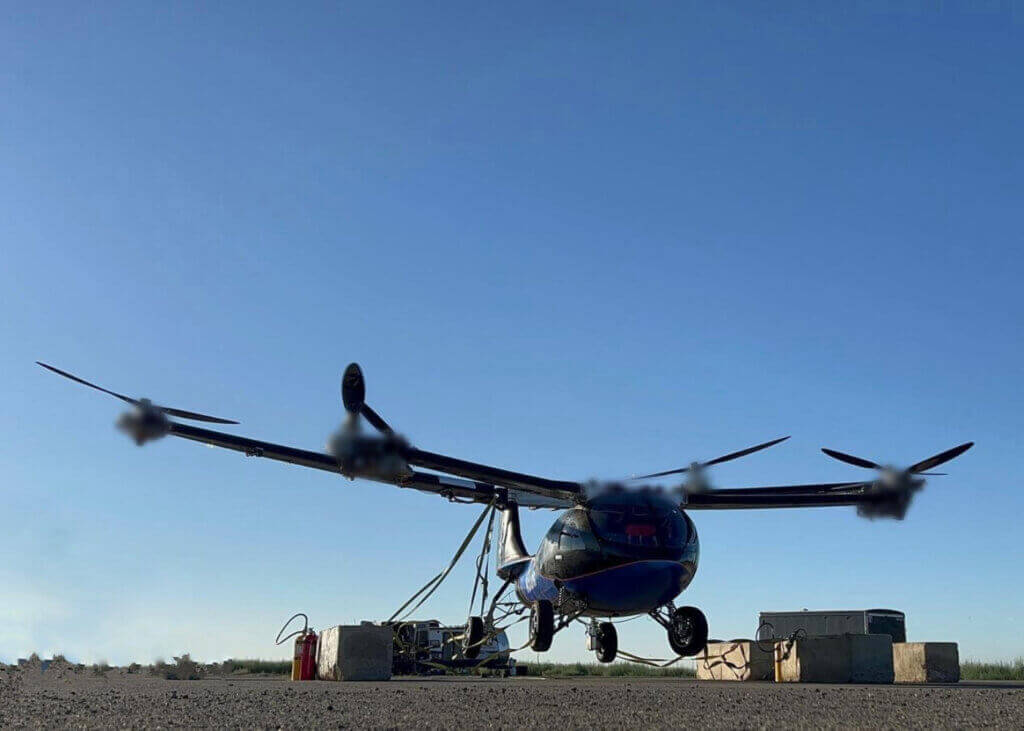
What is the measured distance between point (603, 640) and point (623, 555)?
3.39 metres

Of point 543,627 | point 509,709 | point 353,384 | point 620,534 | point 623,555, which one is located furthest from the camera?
point 543,627

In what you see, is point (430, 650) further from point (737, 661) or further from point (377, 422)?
point (377, 422)

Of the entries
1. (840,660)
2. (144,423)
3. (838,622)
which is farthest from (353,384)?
(838,622)

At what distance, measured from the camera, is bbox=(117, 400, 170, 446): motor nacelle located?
2552 cm

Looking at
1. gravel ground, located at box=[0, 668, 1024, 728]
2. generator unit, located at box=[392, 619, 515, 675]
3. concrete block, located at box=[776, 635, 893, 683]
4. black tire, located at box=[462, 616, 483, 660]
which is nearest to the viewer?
gravel ground, located at box=[0, 668, 1024, 728]

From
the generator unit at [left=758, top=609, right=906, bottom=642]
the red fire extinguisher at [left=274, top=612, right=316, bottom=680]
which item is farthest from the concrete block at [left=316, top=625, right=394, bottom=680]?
the generator unit at [left=758, top=609, right=906, bottom=642]

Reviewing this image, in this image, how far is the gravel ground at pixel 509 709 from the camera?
13953 mm

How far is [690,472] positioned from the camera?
91.2ft

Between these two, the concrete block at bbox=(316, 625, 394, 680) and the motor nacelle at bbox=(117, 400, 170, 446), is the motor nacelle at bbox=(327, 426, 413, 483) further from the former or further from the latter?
the concrete block at bbox=(316, 625, 394, 680)

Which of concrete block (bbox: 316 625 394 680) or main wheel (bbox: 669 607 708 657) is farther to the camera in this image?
concrete block (bbox: 316 625 394 680)

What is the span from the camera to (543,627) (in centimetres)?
2575

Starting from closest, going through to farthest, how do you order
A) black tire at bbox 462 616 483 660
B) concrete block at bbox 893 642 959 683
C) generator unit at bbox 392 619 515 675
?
black tire at bbox 462 616 483 660 → concrete block at bbox 893 642 959 683 → generator unit at bbox 392 619 515 675

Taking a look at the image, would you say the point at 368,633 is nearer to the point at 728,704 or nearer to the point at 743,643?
the point at 743,643

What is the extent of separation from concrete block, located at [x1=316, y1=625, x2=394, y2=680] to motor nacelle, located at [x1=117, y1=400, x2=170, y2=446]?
9376 mm
